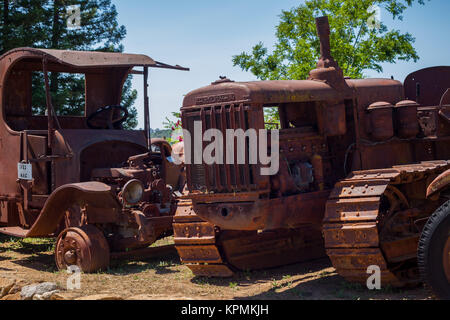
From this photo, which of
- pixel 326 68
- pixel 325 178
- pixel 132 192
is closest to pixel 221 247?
pixel 325 178

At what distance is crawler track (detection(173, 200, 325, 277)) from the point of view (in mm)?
6938

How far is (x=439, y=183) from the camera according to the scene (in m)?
5.74

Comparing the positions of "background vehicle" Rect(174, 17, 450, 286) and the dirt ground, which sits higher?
"background vehicle" Rect(174, 17, 450, 286)

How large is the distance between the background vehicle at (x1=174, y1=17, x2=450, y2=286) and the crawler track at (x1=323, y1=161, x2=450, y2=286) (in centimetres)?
1

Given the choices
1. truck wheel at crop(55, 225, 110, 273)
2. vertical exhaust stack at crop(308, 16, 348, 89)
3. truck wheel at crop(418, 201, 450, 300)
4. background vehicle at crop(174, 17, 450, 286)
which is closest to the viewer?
truck wheel at crop(418, 201, 450, 300)

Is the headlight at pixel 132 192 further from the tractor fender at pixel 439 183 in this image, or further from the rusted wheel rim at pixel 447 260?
the rusted wheel rim at pixel 447 260

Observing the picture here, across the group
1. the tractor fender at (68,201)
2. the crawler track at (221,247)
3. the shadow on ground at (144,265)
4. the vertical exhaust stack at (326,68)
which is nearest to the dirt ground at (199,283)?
the shadow on ground at (144,265)

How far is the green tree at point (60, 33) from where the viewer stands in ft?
46.1

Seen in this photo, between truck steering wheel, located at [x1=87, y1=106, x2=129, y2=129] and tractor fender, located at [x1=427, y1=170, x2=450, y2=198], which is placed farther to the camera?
truck steering wheel, located at [x1=87, y1=106, x2=129, y2=129]

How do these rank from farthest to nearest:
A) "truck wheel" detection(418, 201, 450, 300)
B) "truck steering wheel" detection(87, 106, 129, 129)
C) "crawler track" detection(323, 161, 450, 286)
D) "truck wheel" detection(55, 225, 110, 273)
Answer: "truck steering wheel" detection(87, 106, 129, 129) < "truck wheel" detection(55, 225, 110, 273) < "crawler track" detection(323, 161, 450, 286) < "truck wheel" detection(418, 201, 450, 300)

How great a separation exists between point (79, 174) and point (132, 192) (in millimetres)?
975

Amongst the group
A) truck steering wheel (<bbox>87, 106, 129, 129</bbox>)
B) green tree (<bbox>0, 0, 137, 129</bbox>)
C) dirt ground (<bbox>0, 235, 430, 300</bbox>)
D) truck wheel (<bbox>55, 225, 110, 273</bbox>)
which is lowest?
dirt ground (<bbox>0, 235, 430, 300</bbox>)

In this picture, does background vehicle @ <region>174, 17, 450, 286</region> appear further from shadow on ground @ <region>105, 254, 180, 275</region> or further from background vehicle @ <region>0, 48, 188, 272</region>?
background vehicle @ <region>0, 48, 188, 272</region>

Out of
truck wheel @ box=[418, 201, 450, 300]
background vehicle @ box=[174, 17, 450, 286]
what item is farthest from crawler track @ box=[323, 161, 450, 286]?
truck wheel @ box=[418, 201, 450, 300]
